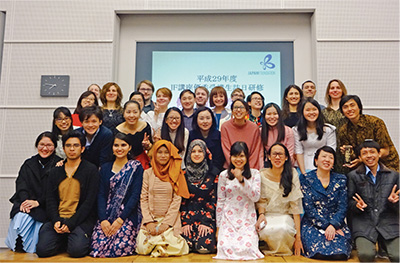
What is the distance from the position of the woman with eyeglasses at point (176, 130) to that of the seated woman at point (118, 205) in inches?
14.6

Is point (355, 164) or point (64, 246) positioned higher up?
point (355, 164)

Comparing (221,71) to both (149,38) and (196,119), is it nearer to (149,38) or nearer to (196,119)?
(149,38)

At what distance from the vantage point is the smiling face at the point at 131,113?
10.6 feet

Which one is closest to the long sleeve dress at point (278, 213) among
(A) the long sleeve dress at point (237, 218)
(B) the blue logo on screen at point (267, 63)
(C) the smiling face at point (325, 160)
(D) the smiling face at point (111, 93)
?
(A) the long sleeve dress at point (237, 218)

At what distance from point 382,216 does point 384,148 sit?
62 cm

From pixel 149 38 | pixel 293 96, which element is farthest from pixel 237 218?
pixel 149 38

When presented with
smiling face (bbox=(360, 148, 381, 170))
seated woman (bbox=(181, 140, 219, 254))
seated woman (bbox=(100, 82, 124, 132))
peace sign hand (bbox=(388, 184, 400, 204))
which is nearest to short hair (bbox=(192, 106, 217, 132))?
seated woman (bbox=(181, 140, 219, 254))

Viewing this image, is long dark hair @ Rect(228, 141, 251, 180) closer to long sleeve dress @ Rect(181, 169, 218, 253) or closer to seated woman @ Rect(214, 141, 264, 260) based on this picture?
seated woman @ Rect(214, 141, 264, 260)

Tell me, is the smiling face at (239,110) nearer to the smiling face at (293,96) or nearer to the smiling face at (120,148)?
the smiling face at (293,96)

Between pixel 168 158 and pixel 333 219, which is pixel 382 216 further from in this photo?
pixel 168 158

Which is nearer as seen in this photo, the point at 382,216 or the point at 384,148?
the point at 382,216

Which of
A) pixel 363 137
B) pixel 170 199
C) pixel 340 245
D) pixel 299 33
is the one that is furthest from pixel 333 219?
pixel 299 33

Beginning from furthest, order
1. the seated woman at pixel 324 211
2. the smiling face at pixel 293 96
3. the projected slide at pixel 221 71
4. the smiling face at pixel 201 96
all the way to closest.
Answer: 1. the projected slide at pixel 221 71
2. the smiling face at pixel 201 96
3. the smiling face at pixel 293 96
4. the seated woman at pixel 324 211

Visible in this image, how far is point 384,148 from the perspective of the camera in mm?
3119
